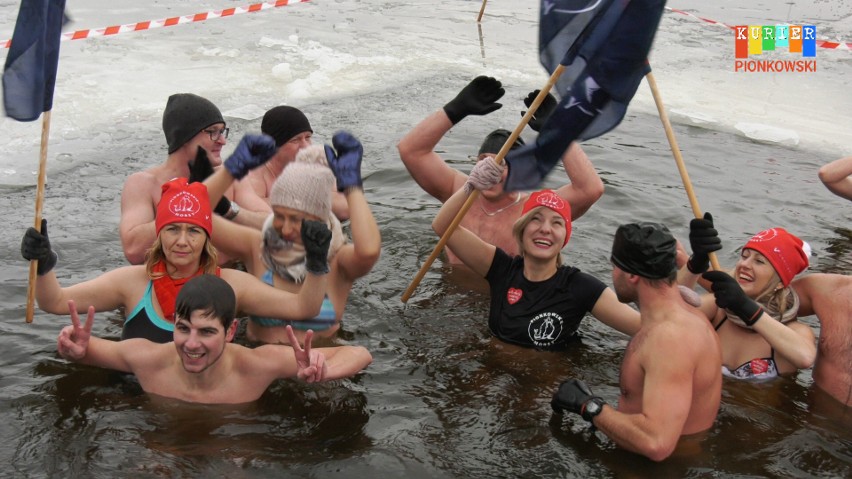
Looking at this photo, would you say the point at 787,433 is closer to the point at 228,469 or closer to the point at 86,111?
the point at 228,469

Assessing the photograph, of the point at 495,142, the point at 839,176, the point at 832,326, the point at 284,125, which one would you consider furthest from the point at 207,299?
the point at 839,176

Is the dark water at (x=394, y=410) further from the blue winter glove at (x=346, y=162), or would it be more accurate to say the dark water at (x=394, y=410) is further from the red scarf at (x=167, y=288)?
the blue winter glove at (x=346, y=162)

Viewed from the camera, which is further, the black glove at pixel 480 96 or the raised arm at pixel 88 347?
the black glove at pixel 480 96

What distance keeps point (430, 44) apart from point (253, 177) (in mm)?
8048

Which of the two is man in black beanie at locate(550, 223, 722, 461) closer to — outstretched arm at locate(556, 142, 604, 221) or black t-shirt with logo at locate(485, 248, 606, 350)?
black t-shirt with logo at locate(485, 248, 606, 350)

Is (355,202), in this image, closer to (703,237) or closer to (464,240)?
(464,240)

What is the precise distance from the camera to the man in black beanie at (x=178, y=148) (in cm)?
670

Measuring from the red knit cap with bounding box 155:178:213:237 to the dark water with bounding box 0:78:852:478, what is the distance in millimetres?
1046

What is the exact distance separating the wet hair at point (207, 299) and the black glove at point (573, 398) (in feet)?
6.01

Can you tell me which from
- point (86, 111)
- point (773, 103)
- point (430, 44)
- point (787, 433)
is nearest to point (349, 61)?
point (430, 44)

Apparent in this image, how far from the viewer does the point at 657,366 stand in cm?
462

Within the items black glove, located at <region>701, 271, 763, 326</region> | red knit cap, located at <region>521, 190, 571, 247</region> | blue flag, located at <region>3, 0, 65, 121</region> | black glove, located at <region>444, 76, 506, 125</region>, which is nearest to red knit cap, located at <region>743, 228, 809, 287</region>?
black glove, located at <region>701, 271, 763, 326</region>

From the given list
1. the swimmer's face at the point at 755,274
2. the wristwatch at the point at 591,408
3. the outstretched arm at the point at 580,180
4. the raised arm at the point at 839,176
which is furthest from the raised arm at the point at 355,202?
the raised arm at the point at 839,176

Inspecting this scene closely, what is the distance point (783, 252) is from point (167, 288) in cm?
366
